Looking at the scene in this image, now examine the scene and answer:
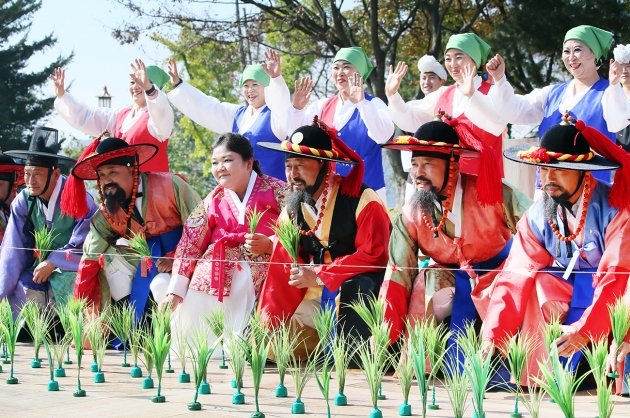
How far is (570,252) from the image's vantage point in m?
4.83

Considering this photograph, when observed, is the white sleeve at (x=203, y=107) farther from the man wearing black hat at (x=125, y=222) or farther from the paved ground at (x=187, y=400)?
the paved ground at (x=187, y=400)

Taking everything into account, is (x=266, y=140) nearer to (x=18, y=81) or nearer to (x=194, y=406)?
(x=194, y=406)

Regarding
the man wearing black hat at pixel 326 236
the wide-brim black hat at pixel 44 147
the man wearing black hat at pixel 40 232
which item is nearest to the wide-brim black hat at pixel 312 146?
the man wearing black hat at pixel 326 236

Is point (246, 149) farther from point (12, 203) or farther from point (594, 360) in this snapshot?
point (594, 360)

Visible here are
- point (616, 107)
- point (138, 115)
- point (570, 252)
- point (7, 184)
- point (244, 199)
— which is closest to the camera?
point (570, 252)

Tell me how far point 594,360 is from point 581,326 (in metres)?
0.69

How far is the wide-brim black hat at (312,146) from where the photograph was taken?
5.42 metres

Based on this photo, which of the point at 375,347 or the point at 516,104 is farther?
the point at 516,104

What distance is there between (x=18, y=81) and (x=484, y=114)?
18.5 metres

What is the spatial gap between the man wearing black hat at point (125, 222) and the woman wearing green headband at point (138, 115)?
2.14 feet

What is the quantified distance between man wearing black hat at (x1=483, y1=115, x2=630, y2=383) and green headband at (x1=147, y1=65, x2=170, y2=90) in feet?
13.4

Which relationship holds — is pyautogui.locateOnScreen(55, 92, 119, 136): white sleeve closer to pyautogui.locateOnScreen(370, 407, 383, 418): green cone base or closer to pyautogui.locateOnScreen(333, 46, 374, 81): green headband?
pyautogui.locateOnScreen(333, 46, 374, 81): green headband

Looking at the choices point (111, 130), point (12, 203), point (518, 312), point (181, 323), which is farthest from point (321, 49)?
point (518, 312)

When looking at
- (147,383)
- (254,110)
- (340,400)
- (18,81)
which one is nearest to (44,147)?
(254,110)
